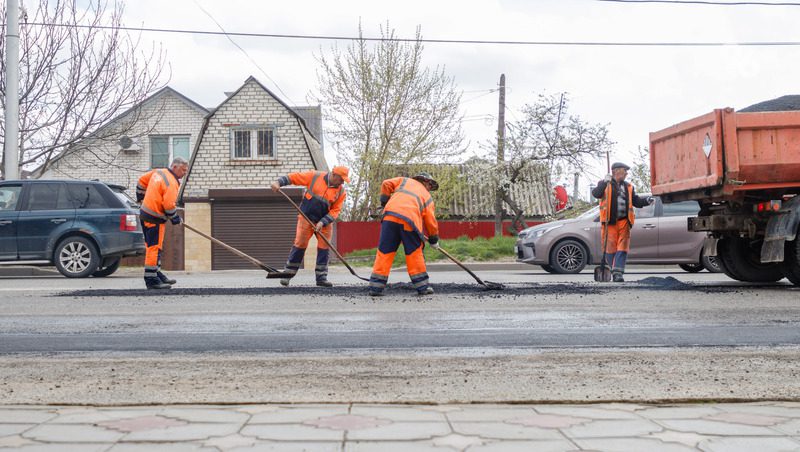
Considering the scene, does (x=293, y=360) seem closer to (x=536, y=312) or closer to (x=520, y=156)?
(x=536, y=312)

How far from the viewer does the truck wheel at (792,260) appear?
9.29 metres

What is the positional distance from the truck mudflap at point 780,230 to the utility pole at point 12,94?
1432cm

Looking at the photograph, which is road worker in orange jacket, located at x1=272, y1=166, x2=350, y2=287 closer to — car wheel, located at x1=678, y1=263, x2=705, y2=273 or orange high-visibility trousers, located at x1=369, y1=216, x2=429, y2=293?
orange high-visibility trousers, located at x1=369, y1=216, x2=429, y2=293

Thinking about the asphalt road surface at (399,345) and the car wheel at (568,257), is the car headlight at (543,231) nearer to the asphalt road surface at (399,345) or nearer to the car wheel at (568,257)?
the car wheel at (568,257)

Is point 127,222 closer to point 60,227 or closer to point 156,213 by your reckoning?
point 60,227

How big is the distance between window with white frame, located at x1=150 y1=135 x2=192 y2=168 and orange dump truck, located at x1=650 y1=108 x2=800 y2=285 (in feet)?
105

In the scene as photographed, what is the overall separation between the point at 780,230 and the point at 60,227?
35.3 ft

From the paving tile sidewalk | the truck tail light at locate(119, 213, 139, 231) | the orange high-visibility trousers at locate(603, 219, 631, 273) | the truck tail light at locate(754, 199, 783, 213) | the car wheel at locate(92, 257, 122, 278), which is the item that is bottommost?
the paving tile sidewalk

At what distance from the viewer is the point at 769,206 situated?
31.1 ft

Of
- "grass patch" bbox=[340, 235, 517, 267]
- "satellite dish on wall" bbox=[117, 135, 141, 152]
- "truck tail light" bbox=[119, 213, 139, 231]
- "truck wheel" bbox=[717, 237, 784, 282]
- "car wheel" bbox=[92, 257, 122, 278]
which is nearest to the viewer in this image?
"truck wheel" bbox=[717, 237, 784, 282]

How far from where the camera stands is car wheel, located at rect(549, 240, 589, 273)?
1609cm

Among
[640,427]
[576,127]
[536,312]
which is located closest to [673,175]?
[536,312]

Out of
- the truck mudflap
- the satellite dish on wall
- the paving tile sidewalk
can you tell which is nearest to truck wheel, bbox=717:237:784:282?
the truck mudflap

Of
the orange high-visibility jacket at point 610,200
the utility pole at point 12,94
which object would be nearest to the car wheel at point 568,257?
the orange high-visibility jacket at point 610,200
